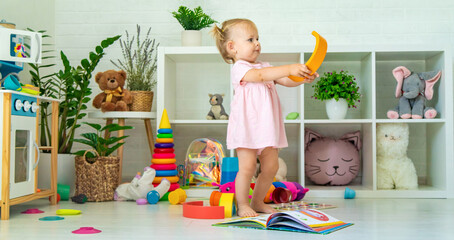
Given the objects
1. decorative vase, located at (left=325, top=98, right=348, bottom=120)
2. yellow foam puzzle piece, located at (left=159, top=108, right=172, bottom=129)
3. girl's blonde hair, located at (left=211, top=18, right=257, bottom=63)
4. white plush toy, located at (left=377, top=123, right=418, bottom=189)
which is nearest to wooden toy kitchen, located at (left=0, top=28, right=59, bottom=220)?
yellow foam puzzle piece, located at (left=159, top=108, right=172, bottom=129)

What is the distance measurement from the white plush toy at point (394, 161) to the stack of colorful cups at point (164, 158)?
138cm

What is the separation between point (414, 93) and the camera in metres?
3.44

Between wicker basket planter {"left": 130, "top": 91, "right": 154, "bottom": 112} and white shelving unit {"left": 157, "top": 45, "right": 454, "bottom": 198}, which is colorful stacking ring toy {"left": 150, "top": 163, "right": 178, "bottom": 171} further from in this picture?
wicker basket planter {"left": 130, "top": 91, "right": 154, "bottom": 112}

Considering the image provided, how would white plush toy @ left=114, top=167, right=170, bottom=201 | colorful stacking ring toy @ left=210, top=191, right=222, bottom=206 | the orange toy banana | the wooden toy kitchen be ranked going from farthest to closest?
white plush toy @ left=114, top=167, right=170, bottom=201 < colorful stacking ring toy @ left=210, top=191, right=222, bottom=206 < the wooden toy kitchen < the orange toy banana

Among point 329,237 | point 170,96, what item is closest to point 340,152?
point 170,96

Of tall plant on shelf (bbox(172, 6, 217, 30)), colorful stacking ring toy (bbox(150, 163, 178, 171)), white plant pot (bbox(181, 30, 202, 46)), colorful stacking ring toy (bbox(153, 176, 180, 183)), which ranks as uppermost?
tall plant on shelf (bbox(172, 6, 217, 30))

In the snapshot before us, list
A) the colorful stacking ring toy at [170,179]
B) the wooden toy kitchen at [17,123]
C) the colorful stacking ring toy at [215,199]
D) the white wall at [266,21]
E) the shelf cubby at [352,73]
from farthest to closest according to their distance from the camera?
1. the white wall at [266,21]
2. the shelf cubby at [352,73]
3. the colorful stacking ring toy at [170,179]
4. the colorful stacking ring toy at [215,199]
5. the wooden toy kitchen at [17,123]

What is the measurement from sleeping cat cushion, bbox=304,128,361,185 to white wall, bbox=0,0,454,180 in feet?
2.67

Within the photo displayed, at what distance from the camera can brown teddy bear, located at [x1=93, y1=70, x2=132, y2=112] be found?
354 cm

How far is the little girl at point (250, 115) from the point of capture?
2496 millimetres

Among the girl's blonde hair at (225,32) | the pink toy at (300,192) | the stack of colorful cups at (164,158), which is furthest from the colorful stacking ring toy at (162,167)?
the girl's blonde hair at (225,32)

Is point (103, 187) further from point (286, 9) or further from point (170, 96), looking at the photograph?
point (286, 9)

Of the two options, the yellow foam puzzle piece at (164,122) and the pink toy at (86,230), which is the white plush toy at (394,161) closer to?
the yellow foam puzzle piece at (164,122)

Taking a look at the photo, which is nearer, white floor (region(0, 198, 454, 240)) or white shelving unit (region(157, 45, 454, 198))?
white floor (region(0, 198, 454, 240))
